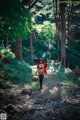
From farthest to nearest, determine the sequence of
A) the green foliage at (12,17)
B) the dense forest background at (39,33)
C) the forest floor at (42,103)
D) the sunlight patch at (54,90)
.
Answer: the sunlight patch at (54,90) < the dense forest background at (39,33) < the green foliage at (12,17) < the forest floor at (42,103)

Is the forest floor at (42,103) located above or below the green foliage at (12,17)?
below

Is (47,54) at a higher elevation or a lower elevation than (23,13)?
lower

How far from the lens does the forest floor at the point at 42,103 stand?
29.9 feet

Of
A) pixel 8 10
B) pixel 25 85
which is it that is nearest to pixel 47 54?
pixel 25 85

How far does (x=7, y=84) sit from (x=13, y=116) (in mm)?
5880

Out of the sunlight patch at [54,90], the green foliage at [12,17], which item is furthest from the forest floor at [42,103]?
the green foliage at [12,17]

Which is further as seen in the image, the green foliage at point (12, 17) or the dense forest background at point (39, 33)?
the dense forest background at point (39, 33)

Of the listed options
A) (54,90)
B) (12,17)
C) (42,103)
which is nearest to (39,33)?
(54,90)

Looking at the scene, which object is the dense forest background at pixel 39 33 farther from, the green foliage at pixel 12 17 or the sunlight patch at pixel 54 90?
the sunlight patch at pixel 54 90

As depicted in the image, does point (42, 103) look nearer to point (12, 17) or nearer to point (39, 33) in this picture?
point (12, 17)

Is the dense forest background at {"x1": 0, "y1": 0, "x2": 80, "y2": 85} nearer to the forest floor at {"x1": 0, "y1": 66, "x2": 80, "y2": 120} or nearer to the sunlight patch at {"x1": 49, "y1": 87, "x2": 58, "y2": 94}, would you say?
the forest floor at {"x1": 0, "y1": 66, "x2": 80, "y2": 120}

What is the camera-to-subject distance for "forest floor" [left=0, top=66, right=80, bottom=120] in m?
9.12

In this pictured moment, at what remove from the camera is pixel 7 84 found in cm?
1473

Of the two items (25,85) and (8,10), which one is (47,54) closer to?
(25,85)
